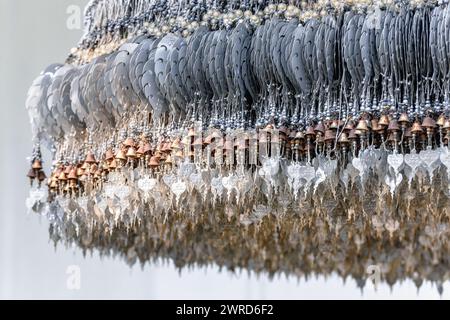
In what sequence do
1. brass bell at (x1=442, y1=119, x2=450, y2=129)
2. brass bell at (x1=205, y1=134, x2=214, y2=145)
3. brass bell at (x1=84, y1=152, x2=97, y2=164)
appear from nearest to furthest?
brass bell at (x1=442, y1=119, x2=450, y2=129), brass bell at (x1=205, y1=134, x2=214, y2=145), brass bell at (x1=84, y1=152, x2=97, y2=164)

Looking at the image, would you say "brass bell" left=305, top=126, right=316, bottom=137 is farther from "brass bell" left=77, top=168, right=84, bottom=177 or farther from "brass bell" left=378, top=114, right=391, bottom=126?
"brass bell" left=77, top=168, right=84, bottom=177

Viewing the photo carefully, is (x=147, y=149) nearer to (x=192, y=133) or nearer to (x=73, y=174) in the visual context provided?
(x=192, y=133)

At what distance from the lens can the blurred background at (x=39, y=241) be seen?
3.62 metres

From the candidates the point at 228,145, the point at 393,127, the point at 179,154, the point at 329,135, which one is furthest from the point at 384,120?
the point at 179,154

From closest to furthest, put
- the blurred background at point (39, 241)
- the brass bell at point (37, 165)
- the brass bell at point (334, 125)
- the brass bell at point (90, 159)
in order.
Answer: the brass bell at point (334, 125)
the brass bell at point (90, 159)
the brass bell at point (37, 165)
the blurred background at point (39, 241)

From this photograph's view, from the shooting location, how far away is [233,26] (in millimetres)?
2068

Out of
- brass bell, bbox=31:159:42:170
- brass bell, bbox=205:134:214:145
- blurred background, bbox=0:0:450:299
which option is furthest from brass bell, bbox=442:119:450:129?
blurred background, bbox=0:0:450:299

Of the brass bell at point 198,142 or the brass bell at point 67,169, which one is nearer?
the brass bell at point 198,142

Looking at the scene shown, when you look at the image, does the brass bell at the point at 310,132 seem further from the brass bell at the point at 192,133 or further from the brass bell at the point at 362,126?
the brass bell at the point at 192,133

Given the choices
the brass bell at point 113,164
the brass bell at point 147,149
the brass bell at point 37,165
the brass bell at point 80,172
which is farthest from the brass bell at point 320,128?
the brass bell at point 37,165

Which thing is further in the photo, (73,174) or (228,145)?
(73,174)

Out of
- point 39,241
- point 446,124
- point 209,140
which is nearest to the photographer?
point 446,124

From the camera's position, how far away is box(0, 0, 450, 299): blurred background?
11.9 ft

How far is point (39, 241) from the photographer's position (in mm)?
3662
